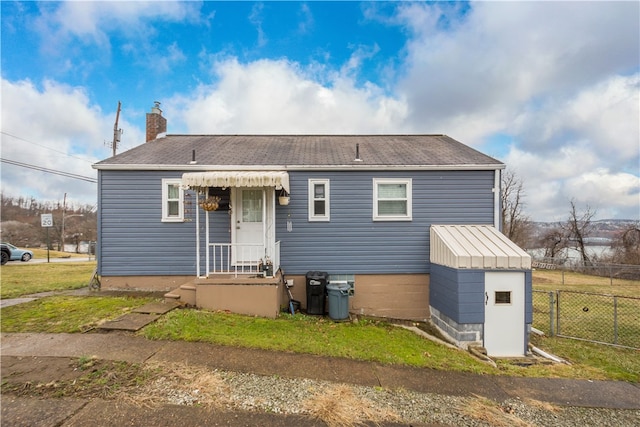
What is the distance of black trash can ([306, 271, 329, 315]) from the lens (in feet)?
24.7

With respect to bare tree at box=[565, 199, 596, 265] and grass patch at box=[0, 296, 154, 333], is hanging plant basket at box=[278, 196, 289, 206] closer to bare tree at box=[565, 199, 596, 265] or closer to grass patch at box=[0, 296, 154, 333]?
grass patch at box=[0, 296, 154, 333]

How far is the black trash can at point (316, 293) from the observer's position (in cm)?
753

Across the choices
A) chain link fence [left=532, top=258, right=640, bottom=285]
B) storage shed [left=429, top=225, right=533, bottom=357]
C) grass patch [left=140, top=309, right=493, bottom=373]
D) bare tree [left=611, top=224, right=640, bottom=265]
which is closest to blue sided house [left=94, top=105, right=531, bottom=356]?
storage shed [left=429, top=225, right=533, bottom=357]

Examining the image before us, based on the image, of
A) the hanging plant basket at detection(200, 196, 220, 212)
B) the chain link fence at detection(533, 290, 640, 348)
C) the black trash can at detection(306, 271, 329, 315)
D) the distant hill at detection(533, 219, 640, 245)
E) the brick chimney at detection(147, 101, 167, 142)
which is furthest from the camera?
the distant hill at detection(533, 219, 640, 245)

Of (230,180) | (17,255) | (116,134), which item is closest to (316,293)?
(230,180)

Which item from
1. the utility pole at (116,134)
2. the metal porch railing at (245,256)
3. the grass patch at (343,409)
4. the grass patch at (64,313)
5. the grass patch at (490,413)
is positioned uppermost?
the utility pole at (116,134)

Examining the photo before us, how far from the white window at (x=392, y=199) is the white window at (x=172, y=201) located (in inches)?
220

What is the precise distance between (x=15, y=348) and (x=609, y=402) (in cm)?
894

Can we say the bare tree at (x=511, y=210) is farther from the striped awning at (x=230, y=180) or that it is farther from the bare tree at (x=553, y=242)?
the striped awning at (x=230, y=180)

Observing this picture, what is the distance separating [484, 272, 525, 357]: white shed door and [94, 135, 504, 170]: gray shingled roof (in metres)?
3.39

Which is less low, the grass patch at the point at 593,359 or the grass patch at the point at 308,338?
the grass patch at the point at 308,338

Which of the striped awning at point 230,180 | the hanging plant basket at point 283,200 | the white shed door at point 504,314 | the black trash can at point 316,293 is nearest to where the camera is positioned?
the white shed door at point 504,314

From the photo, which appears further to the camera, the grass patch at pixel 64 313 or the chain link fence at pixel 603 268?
the chain link fence at pixel 603 268

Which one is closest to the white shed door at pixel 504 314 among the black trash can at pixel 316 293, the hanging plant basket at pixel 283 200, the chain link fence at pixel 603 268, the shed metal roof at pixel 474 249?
the shed metal roof at pixel 474 249
